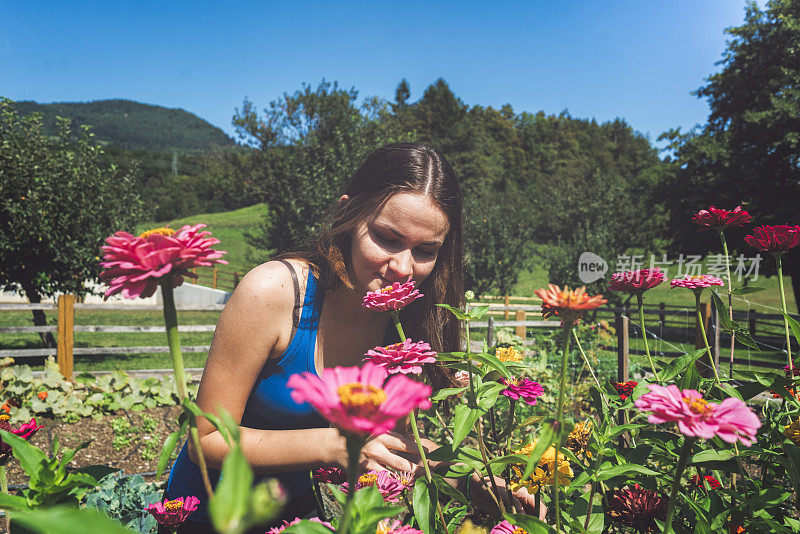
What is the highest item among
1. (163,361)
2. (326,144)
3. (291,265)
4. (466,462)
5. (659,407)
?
(326,144)

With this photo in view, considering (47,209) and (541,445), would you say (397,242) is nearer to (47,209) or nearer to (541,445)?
(541,445)

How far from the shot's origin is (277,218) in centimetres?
1252

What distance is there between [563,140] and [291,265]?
55.5 meters

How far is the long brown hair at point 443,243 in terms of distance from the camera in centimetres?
157

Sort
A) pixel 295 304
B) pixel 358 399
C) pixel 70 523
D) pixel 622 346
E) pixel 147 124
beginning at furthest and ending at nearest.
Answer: pixel 147 124
pixel 622 346
pixel 295 304
pixel 358 399
pixel 70 523

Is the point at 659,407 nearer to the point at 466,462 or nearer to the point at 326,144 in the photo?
the point at 466,462

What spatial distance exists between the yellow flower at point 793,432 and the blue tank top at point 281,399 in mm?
1282

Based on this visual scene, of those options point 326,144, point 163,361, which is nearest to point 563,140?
point 326,144

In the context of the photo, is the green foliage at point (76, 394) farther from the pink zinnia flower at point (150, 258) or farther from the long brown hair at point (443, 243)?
the pink zinnia flower at point (150, 258)

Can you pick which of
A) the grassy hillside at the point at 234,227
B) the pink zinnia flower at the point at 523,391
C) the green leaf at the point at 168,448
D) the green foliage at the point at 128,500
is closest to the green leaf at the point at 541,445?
the pink zinnia flower at the point at 523,391

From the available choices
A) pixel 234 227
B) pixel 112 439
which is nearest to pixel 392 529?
pixel 112 439

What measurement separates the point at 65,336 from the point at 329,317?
6524 mm

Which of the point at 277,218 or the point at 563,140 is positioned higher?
the point at 563,140

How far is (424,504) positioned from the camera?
33.3 inches
